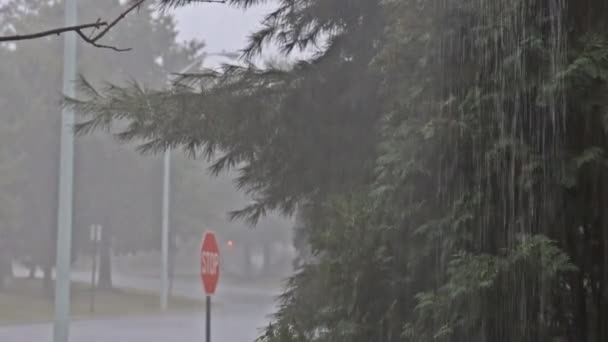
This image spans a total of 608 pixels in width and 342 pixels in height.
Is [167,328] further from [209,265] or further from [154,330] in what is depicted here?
[209,265]

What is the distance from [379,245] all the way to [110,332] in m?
17.0

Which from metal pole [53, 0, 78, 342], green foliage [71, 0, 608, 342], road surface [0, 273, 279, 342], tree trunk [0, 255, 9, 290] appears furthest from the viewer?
tree trunk [0, 255, 9, 290]

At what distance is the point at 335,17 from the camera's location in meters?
7.38

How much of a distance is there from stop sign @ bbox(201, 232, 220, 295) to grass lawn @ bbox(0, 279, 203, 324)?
687 inches

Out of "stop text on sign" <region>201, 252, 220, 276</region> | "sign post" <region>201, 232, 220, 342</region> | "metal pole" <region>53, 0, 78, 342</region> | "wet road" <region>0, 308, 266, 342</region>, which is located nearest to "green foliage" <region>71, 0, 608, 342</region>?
"sign post" <region>201, 232, 220, 342</region>

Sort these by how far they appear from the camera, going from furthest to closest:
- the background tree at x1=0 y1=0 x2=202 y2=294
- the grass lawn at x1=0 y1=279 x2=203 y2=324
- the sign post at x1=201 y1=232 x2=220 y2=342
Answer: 1. the background tree at x1=0 y1=0 x2=202 y2=294
2. the grass lawn at x1=0 y1=279 x2=203 y2=324
3. the sign post at x1=201 y1=232 x2=220 y2=342

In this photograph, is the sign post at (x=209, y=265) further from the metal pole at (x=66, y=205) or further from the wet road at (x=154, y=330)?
the wet road at (x=154, y=330)

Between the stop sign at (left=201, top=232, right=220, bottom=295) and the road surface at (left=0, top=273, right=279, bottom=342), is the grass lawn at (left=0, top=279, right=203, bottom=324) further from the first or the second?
the stop sign at (left=201, top=232, right=220, bottom=295)

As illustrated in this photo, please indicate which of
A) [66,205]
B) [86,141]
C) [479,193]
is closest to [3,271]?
[86,141]

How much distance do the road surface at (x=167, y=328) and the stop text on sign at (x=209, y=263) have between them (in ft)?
20.9

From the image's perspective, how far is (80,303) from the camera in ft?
110

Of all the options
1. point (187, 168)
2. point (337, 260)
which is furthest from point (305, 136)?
point (187, 168)

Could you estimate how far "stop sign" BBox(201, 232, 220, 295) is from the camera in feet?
31.8

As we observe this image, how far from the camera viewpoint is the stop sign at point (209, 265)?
382 inches
